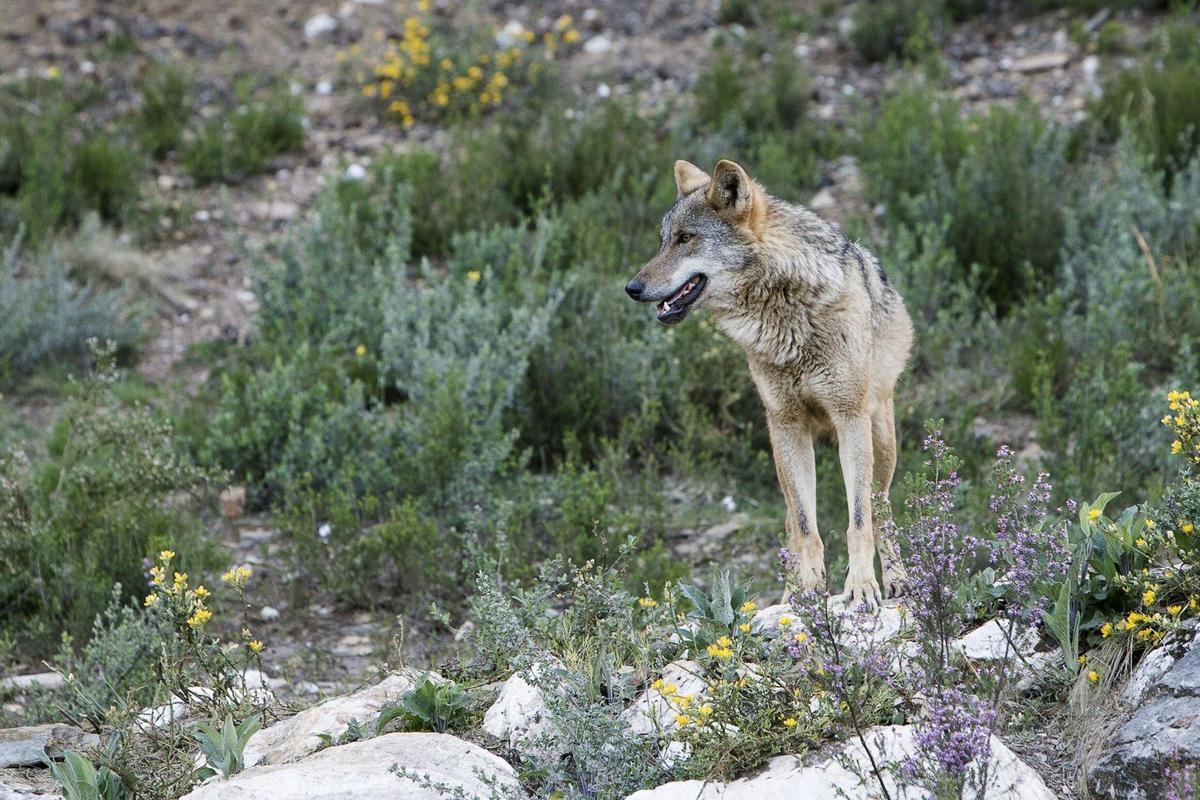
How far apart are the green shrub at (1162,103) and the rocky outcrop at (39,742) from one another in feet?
26.5

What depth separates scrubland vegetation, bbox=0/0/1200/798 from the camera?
14.6 ft

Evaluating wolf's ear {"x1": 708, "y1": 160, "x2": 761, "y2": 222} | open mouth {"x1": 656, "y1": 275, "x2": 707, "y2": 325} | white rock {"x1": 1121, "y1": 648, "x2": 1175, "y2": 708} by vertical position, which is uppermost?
wolf's ear {"x1": 708, "y1": 160, "x2": 761, "y2": 222}

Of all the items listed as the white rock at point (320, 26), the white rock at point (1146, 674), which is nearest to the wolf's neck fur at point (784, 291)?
the white rock at point (1146, 674)

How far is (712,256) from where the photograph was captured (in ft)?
18.8

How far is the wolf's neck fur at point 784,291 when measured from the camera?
5.59 meters

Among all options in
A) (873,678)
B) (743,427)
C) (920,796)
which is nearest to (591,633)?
(873,678)

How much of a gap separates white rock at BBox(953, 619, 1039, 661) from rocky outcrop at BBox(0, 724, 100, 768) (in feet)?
10.4

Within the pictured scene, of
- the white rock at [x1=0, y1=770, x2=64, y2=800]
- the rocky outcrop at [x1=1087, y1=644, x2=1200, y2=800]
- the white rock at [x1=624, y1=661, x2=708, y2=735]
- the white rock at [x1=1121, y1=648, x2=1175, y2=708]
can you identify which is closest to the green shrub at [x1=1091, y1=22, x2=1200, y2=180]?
the white rock at [x1=1121, y1=648, x2=1175, y2=708]

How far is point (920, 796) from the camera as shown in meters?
3.69

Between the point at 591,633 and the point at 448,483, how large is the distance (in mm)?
2577

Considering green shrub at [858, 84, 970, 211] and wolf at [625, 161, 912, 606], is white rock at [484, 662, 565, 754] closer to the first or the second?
wolf at [625, 161, 912, 606]

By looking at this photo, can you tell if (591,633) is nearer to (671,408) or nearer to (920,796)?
(920,796)

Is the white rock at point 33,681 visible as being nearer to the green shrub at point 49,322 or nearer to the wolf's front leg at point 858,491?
the green shrub at point 49,322

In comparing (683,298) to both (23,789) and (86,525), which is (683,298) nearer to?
(23,789)
